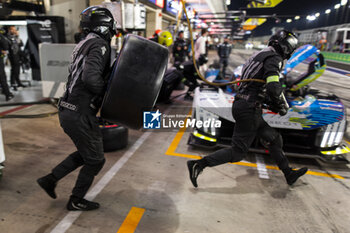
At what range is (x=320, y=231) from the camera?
216cm

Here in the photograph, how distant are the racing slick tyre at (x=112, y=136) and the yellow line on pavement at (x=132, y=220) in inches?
54.4

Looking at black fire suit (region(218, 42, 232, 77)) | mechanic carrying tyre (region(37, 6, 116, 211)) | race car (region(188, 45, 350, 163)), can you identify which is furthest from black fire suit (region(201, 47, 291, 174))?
black fire suit (region(218, 42, 232, 77))

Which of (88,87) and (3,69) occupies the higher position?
(88,87)

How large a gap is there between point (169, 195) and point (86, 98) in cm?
135

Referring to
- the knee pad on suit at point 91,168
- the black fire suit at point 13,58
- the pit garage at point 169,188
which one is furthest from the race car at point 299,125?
the black fire suit at point 13,58

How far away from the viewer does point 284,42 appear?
2.54 metres

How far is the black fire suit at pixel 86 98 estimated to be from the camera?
1.91m

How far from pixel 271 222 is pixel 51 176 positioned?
2107 millimetres

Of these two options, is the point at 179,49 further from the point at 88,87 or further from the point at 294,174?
the point at 88,87

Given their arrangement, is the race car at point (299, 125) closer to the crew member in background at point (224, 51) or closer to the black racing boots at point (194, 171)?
the black racing boots at point (194, 171)

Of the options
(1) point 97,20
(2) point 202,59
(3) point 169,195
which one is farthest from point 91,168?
(2) point 202,59

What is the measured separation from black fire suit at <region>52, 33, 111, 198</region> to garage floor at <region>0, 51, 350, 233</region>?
445mm

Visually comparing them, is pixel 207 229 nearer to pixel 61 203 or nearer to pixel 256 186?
A: pixel 256 186

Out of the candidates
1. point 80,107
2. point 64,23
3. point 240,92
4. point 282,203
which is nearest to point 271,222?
point 282,203
